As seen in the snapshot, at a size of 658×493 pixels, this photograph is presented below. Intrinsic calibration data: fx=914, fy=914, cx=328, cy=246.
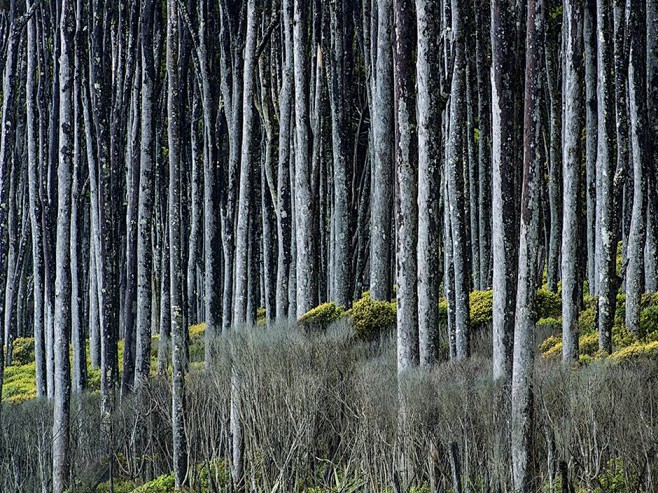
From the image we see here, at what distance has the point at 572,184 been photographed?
10.9m

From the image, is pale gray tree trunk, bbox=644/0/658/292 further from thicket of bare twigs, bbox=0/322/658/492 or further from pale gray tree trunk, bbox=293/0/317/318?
pale gray tree trunk, bbox=293/0/317/318

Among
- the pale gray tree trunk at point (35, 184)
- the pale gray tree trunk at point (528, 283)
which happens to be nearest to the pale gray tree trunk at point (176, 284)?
the pale gray tree trunk at point (528, 283)

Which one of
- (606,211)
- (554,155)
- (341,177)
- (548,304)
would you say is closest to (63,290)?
(606,211)

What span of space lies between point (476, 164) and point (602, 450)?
14.9 m

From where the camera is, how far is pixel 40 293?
51.6 ft

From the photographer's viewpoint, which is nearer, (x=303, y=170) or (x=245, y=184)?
(x=245, y=184)

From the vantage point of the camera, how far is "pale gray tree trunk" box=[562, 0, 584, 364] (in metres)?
10.7

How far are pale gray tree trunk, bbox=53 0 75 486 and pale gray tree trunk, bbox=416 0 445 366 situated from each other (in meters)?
3.73

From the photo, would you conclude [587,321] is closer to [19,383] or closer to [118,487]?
[118,487]

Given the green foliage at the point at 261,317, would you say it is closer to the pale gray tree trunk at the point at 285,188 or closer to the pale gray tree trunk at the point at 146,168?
the pale gray tree trunk at the point at 285,188

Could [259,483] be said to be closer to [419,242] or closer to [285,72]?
[419,242]

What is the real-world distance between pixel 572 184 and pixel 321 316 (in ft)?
15.8

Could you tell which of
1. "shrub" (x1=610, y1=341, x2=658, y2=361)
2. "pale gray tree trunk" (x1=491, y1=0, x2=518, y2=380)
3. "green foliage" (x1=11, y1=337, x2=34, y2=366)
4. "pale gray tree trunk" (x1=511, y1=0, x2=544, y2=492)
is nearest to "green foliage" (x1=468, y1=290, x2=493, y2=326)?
"shrub" (x1=610, y1=341, x2=658, y2=361)

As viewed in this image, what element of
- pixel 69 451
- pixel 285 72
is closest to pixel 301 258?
pixel 285 72
